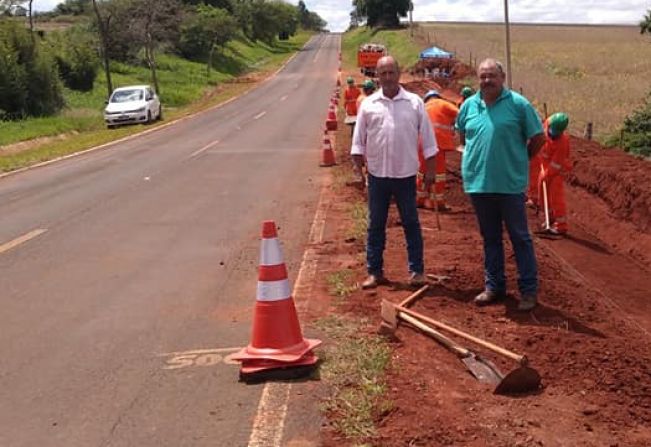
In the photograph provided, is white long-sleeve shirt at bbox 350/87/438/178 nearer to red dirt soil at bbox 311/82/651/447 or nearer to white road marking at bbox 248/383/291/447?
red dirt soil at bbox 311/82/651/447

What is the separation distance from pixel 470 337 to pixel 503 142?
1727 mm

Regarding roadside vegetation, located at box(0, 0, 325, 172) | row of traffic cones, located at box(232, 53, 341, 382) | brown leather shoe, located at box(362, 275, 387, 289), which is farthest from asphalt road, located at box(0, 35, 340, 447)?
roadside vegetation, located at box(0, 0, 325, 172)

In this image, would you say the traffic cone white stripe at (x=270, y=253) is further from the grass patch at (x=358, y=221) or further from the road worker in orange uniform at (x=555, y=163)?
the road worker in orange uniform at (x=555, y=163)

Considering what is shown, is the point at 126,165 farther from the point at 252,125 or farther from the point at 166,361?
the point at 166,361

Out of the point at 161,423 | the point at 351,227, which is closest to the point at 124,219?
the point at 351,227

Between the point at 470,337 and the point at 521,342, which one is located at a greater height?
the point at 470,337

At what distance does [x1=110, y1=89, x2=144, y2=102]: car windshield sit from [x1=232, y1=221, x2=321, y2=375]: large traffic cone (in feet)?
89.7

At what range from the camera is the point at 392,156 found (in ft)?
22.0

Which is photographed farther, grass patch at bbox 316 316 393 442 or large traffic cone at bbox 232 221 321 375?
large traffic cone at bbox 232 221 321 375

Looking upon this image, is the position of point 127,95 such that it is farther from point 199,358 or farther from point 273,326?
point 273,326

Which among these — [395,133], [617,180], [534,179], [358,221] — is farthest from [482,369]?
[617,180]

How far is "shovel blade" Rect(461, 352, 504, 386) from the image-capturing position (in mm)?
4723

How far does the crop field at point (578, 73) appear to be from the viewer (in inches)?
861

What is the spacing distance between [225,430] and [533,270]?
9.81 ft
